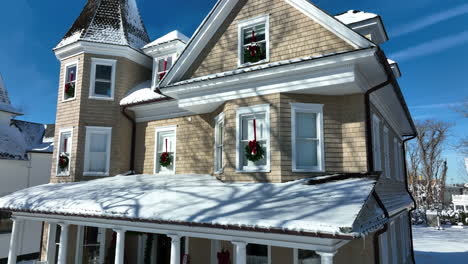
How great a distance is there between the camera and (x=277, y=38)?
9.68 meters

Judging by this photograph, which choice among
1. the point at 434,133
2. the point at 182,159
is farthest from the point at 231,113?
Answer: the point at 434,133

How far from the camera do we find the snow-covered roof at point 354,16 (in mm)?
9969

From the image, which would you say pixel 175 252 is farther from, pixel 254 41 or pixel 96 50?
pixel 96 50

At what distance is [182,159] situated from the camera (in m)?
12.2

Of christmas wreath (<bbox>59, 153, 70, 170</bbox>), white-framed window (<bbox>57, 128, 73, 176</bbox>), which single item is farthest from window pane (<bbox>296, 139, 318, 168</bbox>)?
christmas wreath (<bbox>59, 153, 70, 170</bbox>)

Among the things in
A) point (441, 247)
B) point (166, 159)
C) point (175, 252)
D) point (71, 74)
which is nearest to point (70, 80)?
point (71, 74)

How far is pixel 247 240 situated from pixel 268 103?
4.12 meters

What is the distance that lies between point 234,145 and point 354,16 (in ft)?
18.6

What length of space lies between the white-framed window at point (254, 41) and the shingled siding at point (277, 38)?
5.4 inches

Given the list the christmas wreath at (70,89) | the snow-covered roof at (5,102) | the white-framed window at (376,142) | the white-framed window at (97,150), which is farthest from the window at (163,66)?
the snow-covered roof at (5,102)

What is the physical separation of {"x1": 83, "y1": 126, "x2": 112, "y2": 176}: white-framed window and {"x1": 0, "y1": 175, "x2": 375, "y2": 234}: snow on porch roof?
192 centimetres

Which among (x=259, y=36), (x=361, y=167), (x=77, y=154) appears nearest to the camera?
(x=361, y=167)

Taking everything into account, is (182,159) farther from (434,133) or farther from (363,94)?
(434,133)

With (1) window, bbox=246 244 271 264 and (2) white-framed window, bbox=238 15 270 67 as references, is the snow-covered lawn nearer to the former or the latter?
(1) window, bbox=246 244 271 264
